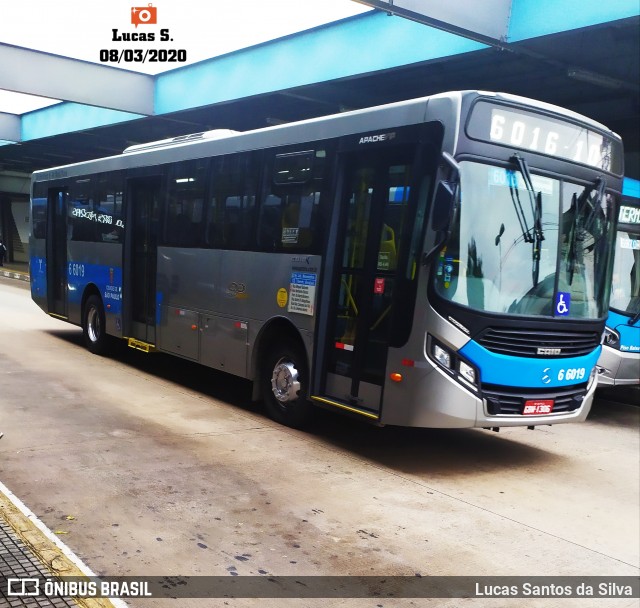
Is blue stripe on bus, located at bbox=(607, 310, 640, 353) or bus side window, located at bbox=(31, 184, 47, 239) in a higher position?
bus side window, located at bbox=(31, 184, 47, 239)

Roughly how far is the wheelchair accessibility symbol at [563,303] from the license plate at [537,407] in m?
0.84

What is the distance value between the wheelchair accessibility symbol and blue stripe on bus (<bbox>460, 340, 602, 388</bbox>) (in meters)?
0.45

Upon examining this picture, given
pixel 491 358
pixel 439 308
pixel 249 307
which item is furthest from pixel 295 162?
pixel 491 358

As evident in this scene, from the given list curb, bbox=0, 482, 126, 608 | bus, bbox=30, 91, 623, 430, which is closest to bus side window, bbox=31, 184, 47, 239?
bus, bbox=30, 91, 623, 430

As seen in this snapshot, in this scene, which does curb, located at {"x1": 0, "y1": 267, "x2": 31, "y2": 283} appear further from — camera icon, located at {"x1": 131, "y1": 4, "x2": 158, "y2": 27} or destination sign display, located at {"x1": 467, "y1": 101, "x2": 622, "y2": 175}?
destination sign display, located at {"x1": 467, "y1": 101, "x2": 622, "y2": 175}

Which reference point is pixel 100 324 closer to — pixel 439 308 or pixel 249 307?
pixel 249 307

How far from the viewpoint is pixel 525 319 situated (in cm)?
602

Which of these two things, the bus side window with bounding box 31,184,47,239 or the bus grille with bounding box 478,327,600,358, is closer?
the bus grille with bounding box 478,327,600,358

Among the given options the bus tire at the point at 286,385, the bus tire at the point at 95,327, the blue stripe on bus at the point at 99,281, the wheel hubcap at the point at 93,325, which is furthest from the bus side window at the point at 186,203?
the wheel hubcap at the point at 93,325

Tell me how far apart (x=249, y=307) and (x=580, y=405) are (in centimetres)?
384

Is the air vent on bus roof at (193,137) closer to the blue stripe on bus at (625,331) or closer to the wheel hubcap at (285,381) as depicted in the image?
the wheel hubcap at (285,381)

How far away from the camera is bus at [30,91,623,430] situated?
5.82m

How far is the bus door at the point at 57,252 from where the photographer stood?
13.1 metres

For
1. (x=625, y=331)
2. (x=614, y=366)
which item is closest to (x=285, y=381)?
(x=614, y=366)
